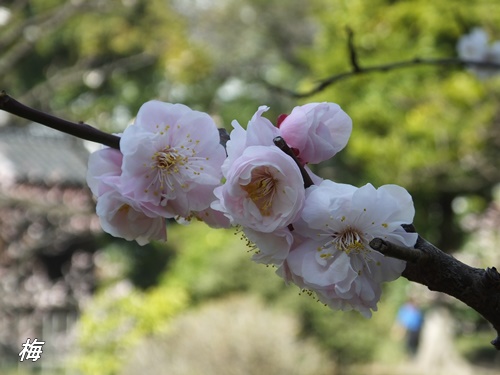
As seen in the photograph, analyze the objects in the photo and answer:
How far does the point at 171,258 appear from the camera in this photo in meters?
10.2

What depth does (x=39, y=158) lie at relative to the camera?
37.8ft

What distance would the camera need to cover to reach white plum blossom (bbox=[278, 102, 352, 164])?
73cm

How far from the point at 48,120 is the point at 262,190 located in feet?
0.65

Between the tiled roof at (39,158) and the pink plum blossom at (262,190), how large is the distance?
8.83 m

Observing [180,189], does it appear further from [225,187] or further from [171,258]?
[171,258]

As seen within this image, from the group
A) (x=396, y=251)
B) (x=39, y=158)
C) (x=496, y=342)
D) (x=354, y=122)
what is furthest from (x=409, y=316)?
(x=396, y=251)

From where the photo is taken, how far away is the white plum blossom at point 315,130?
0.73 metres

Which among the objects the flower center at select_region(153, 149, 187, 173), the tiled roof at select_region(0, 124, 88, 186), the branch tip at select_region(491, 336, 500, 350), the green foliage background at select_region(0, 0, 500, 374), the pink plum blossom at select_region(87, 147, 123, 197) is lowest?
the tiled roof at select_region(0, 124, 88, 186)

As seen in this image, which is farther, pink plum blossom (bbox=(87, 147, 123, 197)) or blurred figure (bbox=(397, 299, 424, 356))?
blurred figure (bbox=(397, 299, 424, 356))

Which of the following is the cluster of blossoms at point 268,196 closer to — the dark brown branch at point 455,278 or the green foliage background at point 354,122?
A: the dark brown branch at point 455,278

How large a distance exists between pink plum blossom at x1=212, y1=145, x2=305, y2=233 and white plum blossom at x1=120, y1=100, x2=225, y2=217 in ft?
0.17

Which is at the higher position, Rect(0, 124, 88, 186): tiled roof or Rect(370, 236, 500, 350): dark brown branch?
Rect(370, 236, 500, 350): dark brown branch

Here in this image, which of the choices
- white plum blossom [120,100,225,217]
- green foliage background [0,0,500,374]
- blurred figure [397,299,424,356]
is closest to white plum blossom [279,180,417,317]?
white plum blossom [120,100,225,217]

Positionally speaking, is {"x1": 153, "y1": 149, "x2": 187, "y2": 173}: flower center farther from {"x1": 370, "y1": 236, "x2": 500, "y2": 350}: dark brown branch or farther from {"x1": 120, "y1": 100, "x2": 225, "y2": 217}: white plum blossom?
{"x1": 370, "y1": 236, "x2": 500, "y2": 350}: dark brown branch
